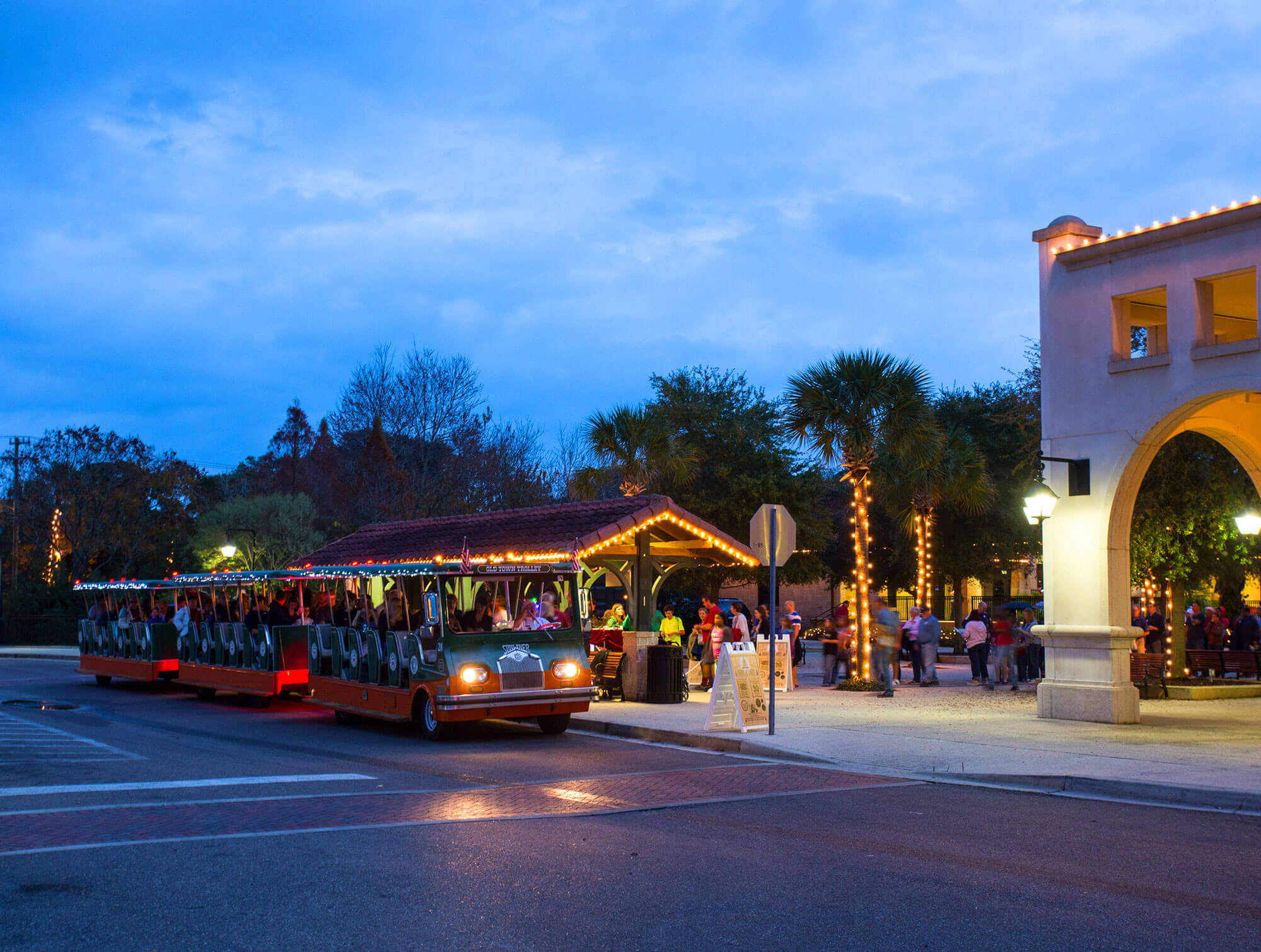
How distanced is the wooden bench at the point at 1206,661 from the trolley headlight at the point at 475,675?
645 inches

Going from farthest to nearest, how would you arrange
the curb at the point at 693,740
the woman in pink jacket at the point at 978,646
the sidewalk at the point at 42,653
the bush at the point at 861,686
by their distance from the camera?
the sidewalk at the point at 42,653
the woman in pink jacket at the point at 978,646
the bush at the point at 861,686
the curb at the point at 693,740

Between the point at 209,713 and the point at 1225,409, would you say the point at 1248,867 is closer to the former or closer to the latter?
the point at 1225,409

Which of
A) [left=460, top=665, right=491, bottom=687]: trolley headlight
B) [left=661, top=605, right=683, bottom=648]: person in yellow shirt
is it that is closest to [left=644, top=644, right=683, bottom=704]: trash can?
[left=661, top=605, right=683, bottom=648]: person in yellow shirt

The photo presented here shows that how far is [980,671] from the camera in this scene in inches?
965

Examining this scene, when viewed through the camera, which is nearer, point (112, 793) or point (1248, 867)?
point (1248, 867)

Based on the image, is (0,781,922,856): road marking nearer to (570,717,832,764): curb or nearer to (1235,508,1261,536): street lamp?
(570,717,832,764): curb

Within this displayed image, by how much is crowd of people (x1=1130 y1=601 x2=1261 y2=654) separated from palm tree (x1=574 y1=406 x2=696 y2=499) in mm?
11589

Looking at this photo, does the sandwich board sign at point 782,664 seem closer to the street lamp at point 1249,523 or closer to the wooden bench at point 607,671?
the wooden bench at point 607,671

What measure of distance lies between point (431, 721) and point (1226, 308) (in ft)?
41.3

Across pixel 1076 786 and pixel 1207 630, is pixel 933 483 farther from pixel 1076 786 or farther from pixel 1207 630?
pixel 1076 786

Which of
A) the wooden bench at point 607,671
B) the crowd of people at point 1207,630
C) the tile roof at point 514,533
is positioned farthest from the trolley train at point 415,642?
the crowd of people at point 1207,630

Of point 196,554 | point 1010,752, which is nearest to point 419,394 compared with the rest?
point 196,554

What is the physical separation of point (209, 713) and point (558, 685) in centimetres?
715

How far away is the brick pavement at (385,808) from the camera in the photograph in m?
8.41
